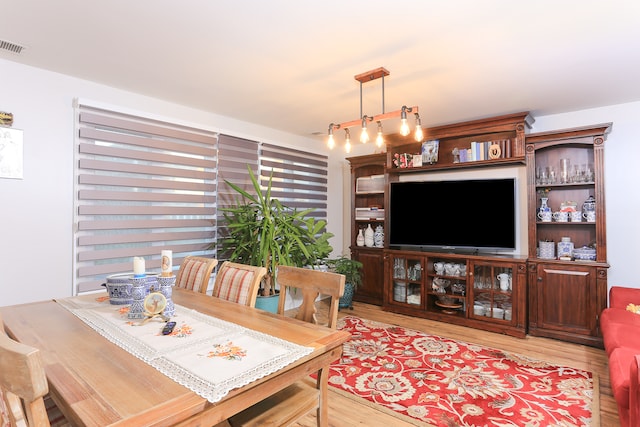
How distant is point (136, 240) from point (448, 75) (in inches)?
121

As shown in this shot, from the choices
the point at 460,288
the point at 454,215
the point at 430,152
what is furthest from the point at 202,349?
the point at 430,152

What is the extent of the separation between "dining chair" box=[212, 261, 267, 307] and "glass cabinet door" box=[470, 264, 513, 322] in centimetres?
276

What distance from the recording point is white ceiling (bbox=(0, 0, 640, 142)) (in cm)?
191

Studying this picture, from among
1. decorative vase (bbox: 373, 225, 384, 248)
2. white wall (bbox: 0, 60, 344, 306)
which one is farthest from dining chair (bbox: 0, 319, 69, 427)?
decorative vase (bbox: 373, 225, 384, 248)

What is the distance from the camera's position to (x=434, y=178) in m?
4.57

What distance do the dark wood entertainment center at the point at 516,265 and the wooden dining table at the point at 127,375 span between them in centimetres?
283

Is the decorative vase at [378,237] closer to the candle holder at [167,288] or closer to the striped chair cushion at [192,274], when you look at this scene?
the striped chair cushion at [192,274]

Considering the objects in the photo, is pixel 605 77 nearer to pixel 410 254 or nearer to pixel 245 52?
pixel 410 254

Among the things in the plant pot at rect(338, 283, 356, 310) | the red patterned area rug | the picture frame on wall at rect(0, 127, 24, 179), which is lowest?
the red patterned area rug

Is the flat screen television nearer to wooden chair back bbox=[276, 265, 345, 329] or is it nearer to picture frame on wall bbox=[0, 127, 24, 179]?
wooden chair back bbox=[276, 265, 345, 329]

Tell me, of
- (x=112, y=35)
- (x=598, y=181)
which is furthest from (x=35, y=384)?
(x=598, y=181)

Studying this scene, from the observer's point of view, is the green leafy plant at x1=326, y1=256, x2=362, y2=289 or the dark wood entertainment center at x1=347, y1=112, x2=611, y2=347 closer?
the dark wood entertainment center at x1=347, y1=112, x2=611, y2=347

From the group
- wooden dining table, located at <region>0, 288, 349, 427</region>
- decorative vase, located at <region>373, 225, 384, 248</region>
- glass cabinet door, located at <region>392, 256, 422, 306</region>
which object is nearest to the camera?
wooden dining table, located at <region>0, 288, 349, 427</region>

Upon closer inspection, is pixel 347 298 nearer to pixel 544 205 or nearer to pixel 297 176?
pixel 297 176
